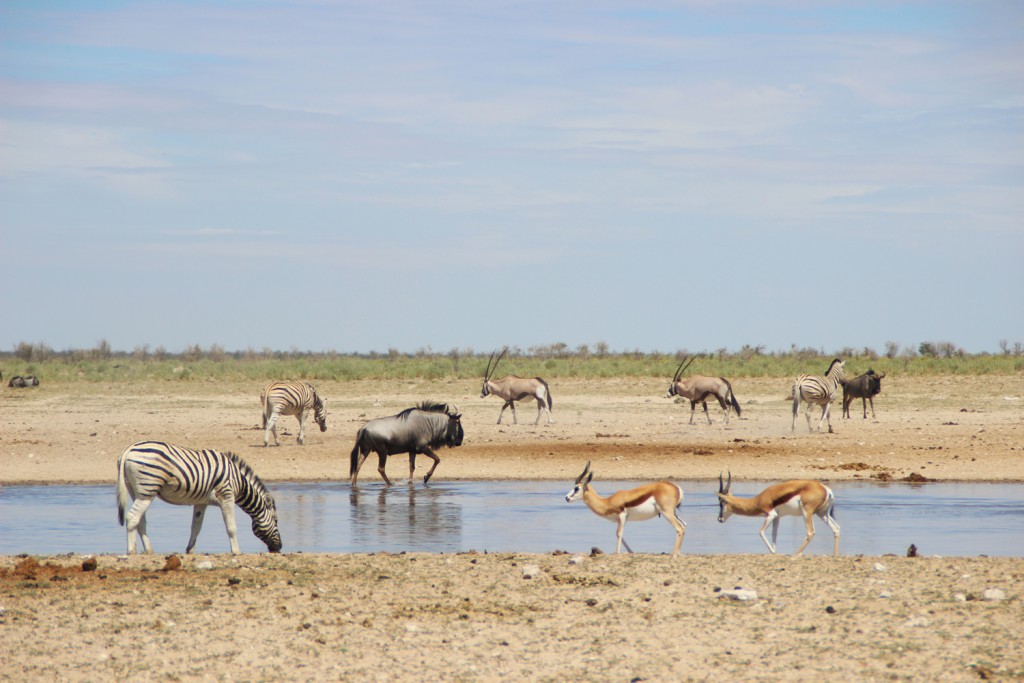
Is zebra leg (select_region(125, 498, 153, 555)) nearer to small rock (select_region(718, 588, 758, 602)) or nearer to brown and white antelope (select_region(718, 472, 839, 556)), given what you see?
small rock (select_region(718, 588, 758, 602))

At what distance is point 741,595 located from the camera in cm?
844

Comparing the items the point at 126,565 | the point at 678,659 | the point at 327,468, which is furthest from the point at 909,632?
the point at 327,468

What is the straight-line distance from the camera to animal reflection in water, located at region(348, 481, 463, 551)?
39.8 feet

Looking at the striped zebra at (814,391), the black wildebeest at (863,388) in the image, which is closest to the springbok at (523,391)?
the striped zebra at (814,391)

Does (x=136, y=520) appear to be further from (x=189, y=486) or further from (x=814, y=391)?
(x=814, y=391)

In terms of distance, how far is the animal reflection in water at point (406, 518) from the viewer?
1212 centimetres

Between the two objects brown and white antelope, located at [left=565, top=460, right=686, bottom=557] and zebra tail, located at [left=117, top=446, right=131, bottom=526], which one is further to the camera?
brown and white antelope, located at [left=565, top=460, right=686, bottom=557]

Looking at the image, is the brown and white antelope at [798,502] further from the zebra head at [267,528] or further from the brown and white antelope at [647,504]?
the zebra head at [267,528]

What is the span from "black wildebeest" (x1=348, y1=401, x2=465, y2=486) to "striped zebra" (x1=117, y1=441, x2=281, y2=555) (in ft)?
19.9

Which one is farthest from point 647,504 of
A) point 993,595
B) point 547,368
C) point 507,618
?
point 547,368

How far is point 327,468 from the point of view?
63.0 feet

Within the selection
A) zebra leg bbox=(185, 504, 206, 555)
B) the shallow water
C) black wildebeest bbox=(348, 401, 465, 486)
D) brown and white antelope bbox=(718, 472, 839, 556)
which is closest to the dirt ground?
zebra leg bbox=(185, 504, 206, 555)

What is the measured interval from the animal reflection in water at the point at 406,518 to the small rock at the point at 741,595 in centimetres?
354

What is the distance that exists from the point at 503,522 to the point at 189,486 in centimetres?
392
